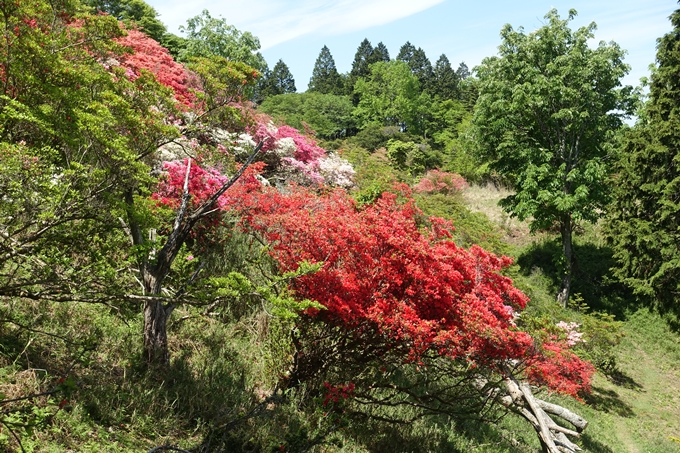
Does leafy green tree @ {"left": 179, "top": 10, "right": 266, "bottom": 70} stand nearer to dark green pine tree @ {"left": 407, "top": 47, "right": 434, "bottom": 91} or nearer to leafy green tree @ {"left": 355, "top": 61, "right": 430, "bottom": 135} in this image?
leafy green tree @ {"left": 355, "top": 61, "right": 430, "bottom": 135}

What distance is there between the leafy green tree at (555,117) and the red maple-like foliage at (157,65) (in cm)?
1052

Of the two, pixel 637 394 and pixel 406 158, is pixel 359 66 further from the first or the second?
pixel 637 394

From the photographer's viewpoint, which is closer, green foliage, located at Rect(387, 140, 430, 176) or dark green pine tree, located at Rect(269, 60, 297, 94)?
green foliage, located at Rect(387, 140, 430, 176)

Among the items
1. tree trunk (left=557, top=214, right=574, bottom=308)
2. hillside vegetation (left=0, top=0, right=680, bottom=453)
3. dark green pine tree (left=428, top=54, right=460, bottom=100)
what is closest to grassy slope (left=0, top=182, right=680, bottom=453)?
hillside vegetation (left=0, top=0, right=680, bottom=453)

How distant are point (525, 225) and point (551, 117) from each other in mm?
6579

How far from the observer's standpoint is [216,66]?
23.0 ft

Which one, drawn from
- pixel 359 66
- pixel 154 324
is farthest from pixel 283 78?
pixel 154 324

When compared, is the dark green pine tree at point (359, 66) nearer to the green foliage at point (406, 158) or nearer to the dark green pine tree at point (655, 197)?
A: the green foliage at point (406, 158)

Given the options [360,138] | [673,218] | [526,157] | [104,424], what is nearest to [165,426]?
[104,424]

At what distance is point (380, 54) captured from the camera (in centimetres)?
6009

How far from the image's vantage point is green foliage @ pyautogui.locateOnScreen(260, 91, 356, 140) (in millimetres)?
40500

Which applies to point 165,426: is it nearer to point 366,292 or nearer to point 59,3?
point 366,292

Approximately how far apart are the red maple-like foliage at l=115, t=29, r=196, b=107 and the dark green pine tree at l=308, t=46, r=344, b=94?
42.5 meters

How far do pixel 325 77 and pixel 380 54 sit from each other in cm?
824
